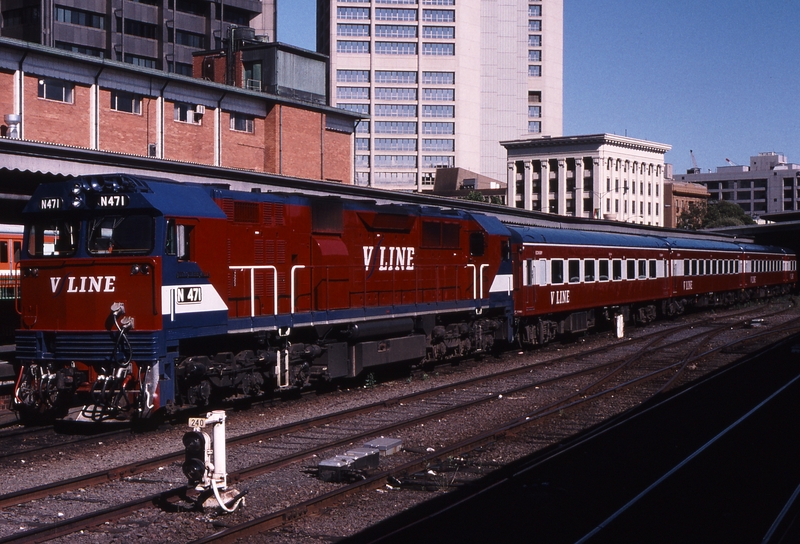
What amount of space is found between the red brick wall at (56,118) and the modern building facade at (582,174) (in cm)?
8617

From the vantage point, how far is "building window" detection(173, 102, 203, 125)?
1875 inches

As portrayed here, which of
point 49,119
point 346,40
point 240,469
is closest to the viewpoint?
point 240,469

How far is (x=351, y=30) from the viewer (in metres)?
120

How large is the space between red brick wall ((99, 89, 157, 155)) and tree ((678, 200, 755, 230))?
3603 inches

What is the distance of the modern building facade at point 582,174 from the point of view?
121 m

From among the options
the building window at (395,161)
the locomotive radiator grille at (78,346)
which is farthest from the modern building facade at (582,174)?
the locomotive radiator grille at (78,346)

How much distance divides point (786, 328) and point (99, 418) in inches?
1128

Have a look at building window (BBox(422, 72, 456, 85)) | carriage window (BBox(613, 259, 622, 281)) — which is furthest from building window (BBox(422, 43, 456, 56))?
carriage window (BBox(613, 259, 622, 281))

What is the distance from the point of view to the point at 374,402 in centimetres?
1680

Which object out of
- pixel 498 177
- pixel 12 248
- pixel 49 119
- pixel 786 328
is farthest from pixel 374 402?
pixel 498 177

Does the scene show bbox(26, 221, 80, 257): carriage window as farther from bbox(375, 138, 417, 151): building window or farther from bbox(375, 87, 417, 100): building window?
bbox(375, 87, 417, 100): building window

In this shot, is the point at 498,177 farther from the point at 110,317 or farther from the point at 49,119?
the point at 110,317

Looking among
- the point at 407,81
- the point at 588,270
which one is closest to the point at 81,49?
the point at 407,81

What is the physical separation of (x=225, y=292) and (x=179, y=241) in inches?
56.0
